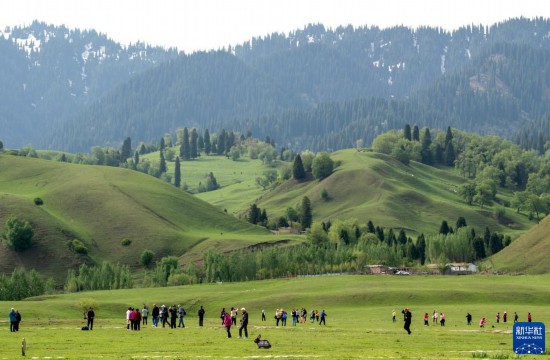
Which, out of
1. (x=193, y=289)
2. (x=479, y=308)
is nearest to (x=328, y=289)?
(x=193, y=289)

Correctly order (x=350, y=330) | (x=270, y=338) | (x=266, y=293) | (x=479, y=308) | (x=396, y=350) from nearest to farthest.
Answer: (x=396, y=350), (x=270, y=338), (x=350, y=330), (x=479, y=308), (x=266, y=293)

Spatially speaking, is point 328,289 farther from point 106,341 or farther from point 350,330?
point 106,341

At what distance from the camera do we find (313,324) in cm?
11025

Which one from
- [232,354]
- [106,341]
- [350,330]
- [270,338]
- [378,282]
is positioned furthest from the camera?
[378,282]

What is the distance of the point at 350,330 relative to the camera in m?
92.2

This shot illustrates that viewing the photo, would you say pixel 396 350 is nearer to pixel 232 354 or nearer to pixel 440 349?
pixel 440 349

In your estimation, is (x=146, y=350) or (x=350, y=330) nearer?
(x=146, y=350)

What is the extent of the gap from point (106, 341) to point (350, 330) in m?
27.1

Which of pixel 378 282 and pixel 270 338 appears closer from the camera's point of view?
pixel 270 338

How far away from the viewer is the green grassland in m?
66.2

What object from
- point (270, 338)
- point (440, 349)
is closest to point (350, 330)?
point (270, 338)

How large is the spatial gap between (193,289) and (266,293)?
75.6 feet

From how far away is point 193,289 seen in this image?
182250mm

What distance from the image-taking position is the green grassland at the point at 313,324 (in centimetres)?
6625
